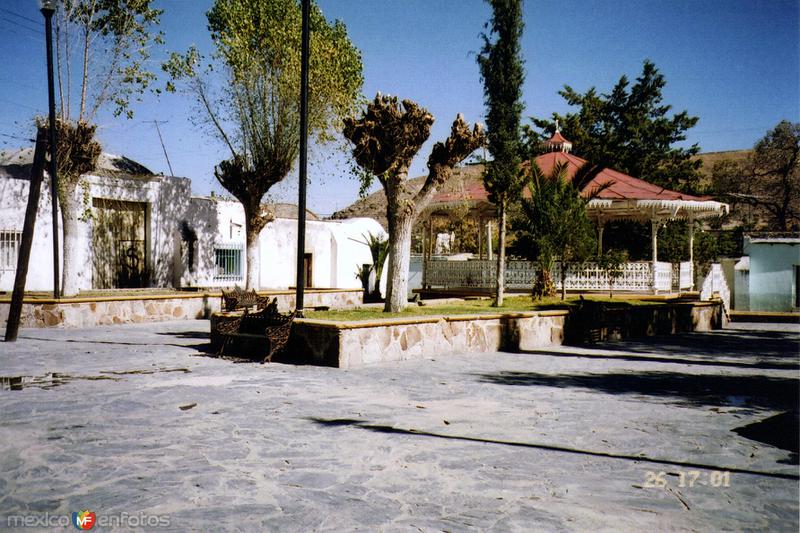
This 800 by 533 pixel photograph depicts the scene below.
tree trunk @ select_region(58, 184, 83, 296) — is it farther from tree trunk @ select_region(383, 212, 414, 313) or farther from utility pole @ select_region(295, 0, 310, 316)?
tree trunk @ select_region(383, 212, 414, 313)

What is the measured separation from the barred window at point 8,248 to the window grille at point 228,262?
7.20m

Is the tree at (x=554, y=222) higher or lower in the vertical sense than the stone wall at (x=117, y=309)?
higher

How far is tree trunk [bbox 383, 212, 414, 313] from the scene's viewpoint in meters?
12.9

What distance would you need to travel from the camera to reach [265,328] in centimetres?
1066

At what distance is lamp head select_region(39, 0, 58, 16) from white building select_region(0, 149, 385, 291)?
7097 millimetres

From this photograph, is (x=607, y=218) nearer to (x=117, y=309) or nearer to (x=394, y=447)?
(x=117, y=309)

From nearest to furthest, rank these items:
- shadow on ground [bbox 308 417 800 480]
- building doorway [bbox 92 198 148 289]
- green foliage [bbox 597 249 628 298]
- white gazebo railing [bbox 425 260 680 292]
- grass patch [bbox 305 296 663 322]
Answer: shadow on ground [bbox 308 417 800 480], grass patch [bbox 305 296 663 322], green foliage [bbox 597 249 628 298], white gazebo railing [bbox 425 260 680 292], building doorway [bbox 92 198 148 289]

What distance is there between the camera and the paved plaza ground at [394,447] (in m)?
3.95

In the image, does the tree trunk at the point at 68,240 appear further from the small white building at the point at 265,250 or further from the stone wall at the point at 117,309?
the small white building at the point at 265,250

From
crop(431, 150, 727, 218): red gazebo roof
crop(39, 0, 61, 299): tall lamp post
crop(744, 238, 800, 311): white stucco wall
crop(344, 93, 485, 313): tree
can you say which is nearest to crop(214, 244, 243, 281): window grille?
crop(431, 150, 727, 218): red gazebo roof

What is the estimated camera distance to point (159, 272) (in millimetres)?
22766

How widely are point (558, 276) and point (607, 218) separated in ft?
18.8

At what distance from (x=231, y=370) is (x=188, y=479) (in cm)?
499
